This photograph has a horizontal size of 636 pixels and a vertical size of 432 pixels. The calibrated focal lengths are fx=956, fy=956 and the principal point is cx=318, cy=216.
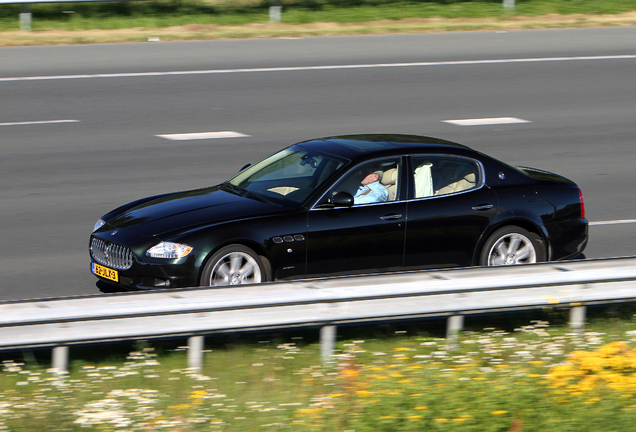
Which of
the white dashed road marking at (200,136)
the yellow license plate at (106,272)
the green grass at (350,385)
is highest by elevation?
the white dashed road marking at (200,136)

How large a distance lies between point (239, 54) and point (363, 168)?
545 inches

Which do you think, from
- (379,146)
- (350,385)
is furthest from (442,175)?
(350,385)

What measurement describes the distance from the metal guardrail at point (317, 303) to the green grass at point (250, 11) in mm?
18078

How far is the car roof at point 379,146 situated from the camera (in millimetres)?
9198

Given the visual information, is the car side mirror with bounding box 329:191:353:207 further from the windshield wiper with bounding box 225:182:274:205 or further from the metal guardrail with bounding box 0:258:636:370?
the metal guardrail with bounding box 0:258:636:370

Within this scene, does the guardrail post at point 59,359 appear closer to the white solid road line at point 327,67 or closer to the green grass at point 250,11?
the white solid road line at point 327,67

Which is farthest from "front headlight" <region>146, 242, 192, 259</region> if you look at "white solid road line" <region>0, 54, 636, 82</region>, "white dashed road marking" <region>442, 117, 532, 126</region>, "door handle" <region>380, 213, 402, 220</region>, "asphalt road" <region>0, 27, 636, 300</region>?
"white solid road line" <region>0, 54, 636, 82</region>

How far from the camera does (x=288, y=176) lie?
937cm

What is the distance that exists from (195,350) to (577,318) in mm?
3239

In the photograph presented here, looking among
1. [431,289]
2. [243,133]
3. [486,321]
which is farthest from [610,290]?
[243,133]

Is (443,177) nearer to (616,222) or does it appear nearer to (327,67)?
(616,222)

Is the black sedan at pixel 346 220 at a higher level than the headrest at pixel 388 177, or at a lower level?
lower

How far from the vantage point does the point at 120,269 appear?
8469 mm

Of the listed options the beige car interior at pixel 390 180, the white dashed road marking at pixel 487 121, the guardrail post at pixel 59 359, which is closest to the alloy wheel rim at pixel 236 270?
the beige car interior at pixel 390 180
